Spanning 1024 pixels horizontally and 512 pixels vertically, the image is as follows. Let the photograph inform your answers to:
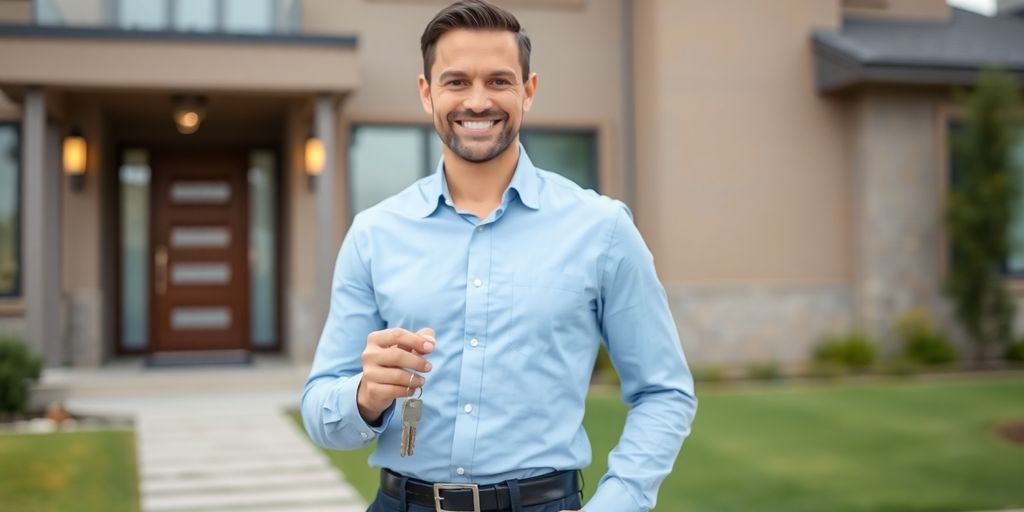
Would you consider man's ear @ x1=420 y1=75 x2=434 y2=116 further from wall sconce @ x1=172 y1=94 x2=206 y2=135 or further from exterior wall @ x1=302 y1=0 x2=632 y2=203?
exterior wall @ x1=302 y1=0 x2=632 y2=203

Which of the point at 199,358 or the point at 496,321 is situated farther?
the point at 199,358

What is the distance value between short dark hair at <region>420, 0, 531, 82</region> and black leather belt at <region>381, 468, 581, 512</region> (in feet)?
2.68

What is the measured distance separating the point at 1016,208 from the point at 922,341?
2.19m

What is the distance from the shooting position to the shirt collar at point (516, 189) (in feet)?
7.04

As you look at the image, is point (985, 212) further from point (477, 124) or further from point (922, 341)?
point (477, 124)

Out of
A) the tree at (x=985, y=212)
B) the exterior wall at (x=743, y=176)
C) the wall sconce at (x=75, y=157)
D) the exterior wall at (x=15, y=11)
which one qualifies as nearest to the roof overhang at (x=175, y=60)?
the exterior wall at (x=15, y=11)

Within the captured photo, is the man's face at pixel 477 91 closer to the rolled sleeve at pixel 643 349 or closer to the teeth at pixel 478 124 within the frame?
the teeth at pixel 478 124

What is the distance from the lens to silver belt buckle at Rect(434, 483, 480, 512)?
6.63 ft

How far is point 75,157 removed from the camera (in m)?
11.4

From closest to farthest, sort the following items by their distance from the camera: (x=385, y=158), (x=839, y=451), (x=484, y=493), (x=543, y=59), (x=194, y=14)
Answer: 1. (x=484, y=493)
2. (x=839, y=451)
3. (x=194, y=14)
4. (x=385, y=158)
5. (x=543, y=59)

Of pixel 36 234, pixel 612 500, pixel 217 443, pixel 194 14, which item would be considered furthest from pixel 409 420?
pixel 194 14

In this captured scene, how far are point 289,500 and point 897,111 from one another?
8.89 meters

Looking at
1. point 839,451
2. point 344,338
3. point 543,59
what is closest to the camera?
point 344,338

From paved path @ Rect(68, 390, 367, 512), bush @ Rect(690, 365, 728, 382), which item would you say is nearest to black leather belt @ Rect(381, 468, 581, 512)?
paved path @ Rect(68, 390, 367, 512)
